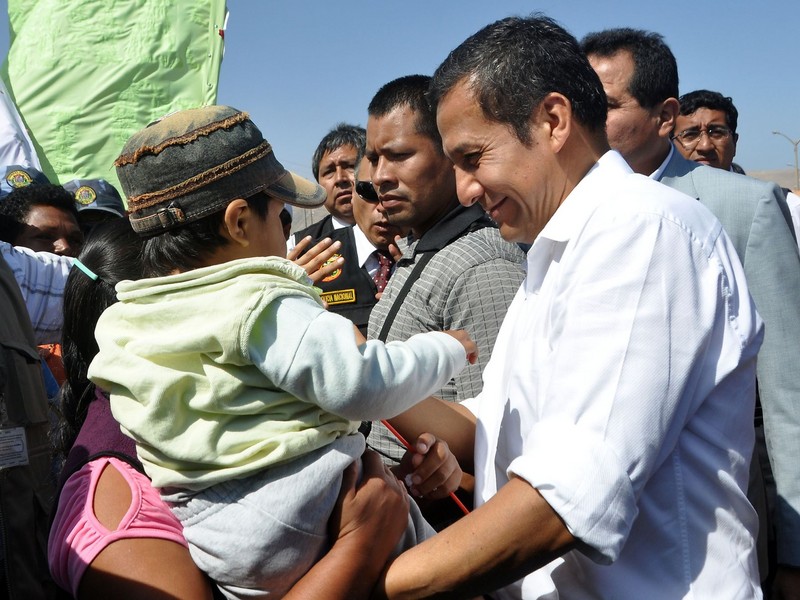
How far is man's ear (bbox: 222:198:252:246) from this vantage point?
6.21ft

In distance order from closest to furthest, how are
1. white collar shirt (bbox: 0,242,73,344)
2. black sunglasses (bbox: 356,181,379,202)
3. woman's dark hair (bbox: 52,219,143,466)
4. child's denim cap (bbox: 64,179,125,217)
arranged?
woman's dark hair (bbox: 52,219,143,466) < white collar shirt (bbox: 0,242,73,344) < black sunglasses (bbox: 356,181,379,202) < child's denim cap (bbox: 64,179,125,217)

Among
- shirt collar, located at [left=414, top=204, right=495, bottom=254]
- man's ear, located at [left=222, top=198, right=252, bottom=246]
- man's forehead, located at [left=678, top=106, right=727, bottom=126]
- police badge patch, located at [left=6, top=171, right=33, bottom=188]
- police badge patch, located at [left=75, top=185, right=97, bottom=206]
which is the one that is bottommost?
police badge patch, located at [left=75, top=185, right=97, bottom=206]

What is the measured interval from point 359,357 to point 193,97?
4044 mm

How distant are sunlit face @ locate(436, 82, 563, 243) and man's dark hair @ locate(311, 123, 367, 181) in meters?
4.45

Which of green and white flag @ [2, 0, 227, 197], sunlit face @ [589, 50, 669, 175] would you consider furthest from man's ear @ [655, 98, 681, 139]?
green and white flag @ [2, 0, 227, 197]

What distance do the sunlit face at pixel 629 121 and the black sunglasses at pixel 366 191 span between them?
126cm

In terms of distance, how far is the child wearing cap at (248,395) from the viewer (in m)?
1.62

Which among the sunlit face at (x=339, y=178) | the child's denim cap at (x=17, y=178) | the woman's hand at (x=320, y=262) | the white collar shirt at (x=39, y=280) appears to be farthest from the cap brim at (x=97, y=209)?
the woman's hand at (x=320, y=262)

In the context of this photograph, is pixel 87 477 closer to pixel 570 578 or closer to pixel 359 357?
pixel 359 357

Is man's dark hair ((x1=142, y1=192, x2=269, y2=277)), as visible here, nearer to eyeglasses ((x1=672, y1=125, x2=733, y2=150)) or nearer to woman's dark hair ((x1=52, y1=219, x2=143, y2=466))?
woman's dark hair ((x1=52, y1=219, x2=143, y2=466))

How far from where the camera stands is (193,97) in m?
5.19

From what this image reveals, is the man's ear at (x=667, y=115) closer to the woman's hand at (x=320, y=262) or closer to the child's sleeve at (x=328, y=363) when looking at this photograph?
the woman's hand at (x=320, y=262)

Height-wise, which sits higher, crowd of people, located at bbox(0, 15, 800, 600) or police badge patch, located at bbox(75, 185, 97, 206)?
crowd of people, located at bbox(0, 15, 800, 600)

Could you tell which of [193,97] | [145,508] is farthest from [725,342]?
[193,97]
